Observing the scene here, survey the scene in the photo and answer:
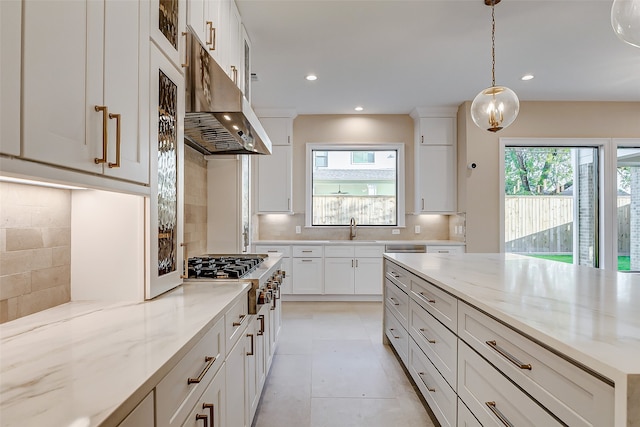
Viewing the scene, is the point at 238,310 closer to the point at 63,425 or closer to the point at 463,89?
the point at 63,425

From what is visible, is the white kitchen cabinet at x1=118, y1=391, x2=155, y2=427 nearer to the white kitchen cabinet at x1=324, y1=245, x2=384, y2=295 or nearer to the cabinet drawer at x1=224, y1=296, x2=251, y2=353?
the cabinet drawer at x1=224, y1=296, x2=251, y2=353

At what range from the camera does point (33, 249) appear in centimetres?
119

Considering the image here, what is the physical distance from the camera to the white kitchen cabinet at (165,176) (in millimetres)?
1431

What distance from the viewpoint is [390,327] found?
10.5ft

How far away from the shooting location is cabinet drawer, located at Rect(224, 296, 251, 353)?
1.41 meters

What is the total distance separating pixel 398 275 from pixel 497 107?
1.47 meters

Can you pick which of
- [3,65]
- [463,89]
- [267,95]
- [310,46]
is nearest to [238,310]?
[3,65]

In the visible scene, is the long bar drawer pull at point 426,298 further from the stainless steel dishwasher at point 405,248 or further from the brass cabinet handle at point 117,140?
the stainless steel dishwasher at point 405,248

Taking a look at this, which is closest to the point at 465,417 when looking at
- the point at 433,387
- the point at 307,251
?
the point at 433,387

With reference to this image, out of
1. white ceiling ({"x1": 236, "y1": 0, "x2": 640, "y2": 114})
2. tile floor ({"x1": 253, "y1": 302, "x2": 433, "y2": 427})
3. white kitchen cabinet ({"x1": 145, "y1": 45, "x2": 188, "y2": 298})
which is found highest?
white ceiling ({"x1": 236, "y1": 0, "x2": 640, "y2": 114})

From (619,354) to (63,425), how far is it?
3.68 ft

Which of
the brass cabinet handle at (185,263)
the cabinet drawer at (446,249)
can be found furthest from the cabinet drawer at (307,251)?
the brass cabinet handle at (185,263)

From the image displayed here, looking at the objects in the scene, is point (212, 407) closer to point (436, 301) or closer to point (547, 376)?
point (547, 376)

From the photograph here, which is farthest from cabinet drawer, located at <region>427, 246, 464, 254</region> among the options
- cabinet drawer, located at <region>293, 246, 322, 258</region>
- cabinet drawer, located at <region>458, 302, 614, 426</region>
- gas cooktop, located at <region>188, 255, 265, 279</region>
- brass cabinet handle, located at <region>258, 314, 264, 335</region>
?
cabinet drawer, located at <region>458, 302, 614, 426</region>
